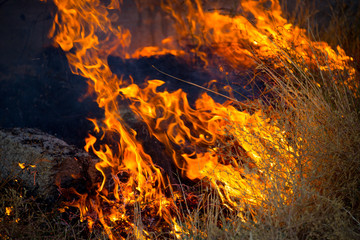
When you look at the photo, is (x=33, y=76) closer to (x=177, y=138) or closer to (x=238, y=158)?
(x=177, y=138)

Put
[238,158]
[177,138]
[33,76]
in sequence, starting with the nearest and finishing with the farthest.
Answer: [238,158] → [177,138] → [33,76]

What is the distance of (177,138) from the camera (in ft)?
10.3

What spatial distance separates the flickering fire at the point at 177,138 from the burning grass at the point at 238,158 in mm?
10

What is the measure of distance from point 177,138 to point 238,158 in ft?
2.57

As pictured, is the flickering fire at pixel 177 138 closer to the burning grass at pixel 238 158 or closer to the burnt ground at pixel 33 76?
the burning grass at pixel 238 158

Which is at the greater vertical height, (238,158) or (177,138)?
(238,158)

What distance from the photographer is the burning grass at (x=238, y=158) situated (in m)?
2.09

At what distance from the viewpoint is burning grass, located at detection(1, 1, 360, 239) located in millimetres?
2090

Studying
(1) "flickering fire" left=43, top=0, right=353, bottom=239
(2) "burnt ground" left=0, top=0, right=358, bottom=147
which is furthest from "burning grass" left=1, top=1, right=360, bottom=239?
(2) "burnt ground" left=0, top=0, right=358, bottom=147

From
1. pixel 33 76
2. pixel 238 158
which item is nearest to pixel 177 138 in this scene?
pixel 238 158

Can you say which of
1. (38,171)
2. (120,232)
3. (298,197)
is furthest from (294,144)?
(38,171)

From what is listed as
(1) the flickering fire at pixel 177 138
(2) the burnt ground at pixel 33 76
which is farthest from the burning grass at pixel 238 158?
(2) the burnt ground at pixel 33 76

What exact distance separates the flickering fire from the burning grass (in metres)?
0.01

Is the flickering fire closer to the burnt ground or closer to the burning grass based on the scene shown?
the burning grass
